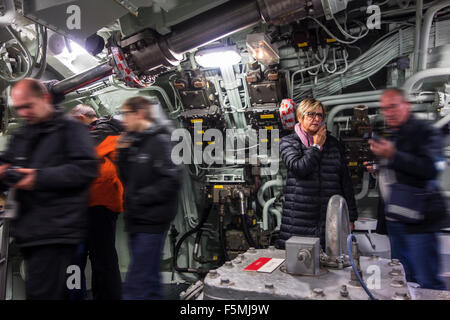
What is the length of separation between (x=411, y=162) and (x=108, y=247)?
7.15ft

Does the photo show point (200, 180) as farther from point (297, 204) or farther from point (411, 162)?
point (411, 162)

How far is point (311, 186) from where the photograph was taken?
273cm

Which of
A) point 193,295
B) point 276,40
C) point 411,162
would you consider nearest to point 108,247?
point 193,295

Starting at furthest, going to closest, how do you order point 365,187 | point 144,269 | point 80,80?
point 365,187
point 80,80
point 144,269

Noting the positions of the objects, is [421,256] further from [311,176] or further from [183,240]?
[183,240]

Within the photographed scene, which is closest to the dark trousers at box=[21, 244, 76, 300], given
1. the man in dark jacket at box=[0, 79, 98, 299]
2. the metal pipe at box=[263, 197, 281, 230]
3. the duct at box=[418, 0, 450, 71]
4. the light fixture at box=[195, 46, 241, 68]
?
the man in dark jacket at box=[0, 79, 98, 299]

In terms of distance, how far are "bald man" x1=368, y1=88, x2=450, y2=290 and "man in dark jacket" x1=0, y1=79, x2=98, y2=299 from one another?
167cm

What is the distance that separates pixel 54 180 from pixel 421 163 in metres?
1.98

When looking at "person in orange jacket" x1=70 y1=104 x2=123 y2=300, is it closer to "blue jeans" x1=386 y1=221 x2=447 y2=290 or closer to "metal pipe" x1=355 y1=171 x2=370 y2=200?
"blue jeans" x1=386 y1=221 x2=447 y2=290

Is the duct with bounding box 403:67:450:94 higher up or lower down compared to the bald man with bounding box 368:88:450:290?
higher up

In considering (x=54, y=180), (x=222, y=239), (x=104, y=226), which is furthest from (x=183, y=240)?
(x=54, y=180)

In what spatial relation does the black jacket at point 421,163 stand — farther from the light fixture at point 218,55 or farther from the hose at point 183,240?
the hose at point 183,240

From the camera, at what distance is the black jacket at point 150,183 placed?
1737 millimetres

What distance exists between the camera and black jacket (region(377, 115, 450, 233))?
1.97m
